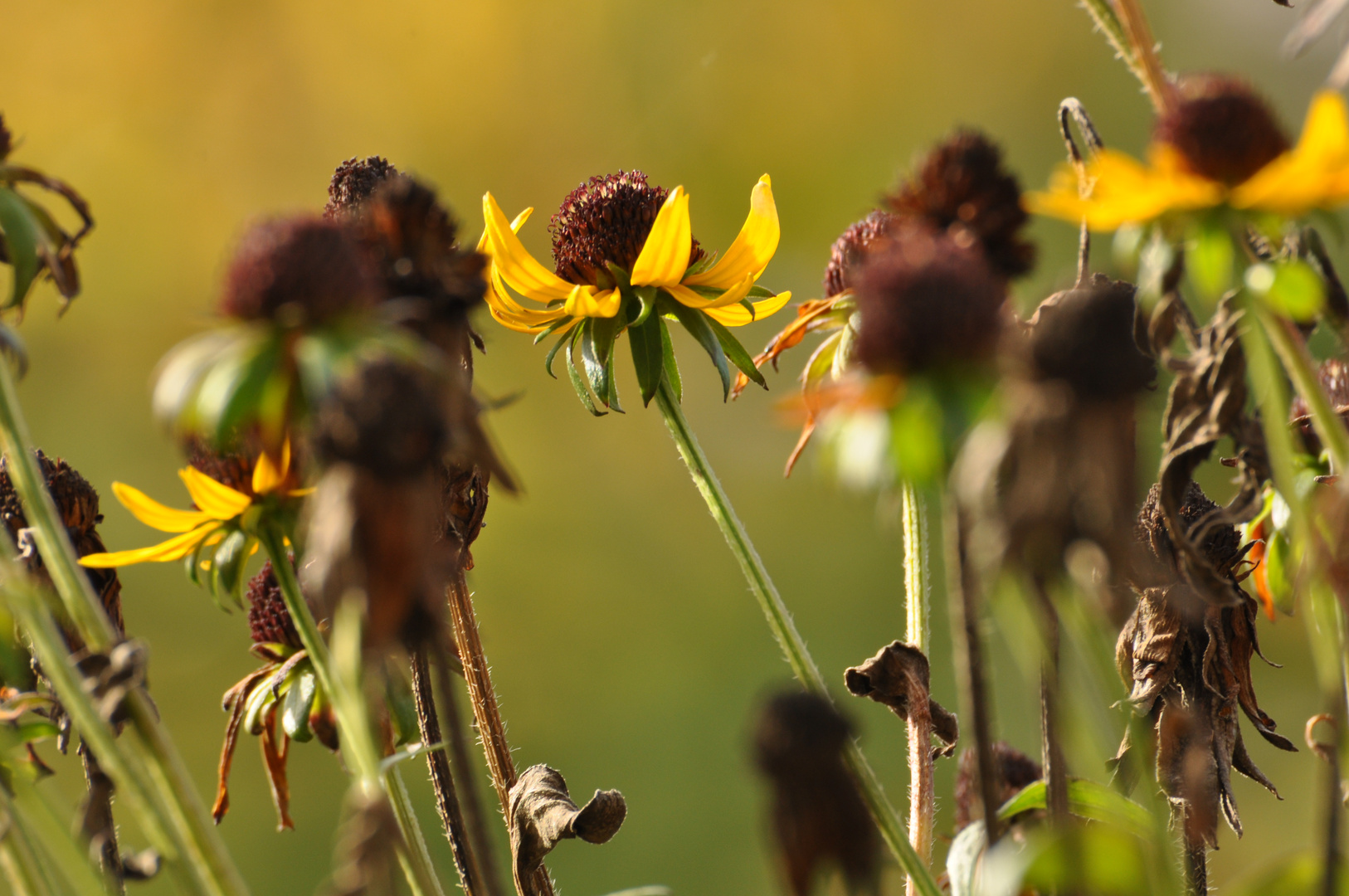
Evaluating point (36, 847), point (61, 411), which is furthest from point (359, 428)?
point (61, 411)

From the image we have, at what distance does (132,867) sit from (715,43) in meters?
3.31

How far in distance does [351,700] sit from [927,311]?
0.14 metres

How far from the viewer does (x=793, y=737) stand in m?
0.24

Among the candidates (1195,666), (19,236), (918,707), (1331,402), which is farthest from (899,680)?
(19,236)

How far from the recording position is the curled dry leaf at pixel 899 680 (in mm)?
435

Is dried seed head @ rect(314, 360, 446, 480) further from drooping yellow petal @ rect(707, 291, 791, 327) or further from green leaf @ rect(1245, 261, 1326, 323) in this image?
drooping yellow petal @ rect(707, 291, 791, 327)

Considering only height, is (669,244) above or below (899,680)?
above

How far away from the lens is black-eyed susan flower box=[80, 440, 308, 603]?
15.0 inches

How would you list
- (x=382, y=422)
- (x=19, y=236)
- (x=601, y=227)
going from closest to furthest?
1. (x=382, y=422)
2. (x=19, y=236)
3. (x=601, y=227)

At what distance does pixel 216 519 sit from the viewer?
1.30ft

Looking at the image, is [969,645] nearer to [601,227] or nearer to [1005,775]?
[1005,775]

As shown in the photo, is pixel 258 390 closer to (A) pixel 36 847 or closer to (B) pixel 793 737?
(B) pixel 793 737

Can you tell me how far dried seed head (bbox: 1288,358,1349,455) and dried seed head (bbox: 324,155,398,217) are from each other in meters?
0.35

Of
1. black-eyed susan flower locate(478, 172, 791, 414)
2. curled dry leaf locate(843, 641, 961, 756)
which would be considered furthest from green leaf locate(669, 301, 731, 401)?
curled dry leaf locate(843, 641, 961, 756)
